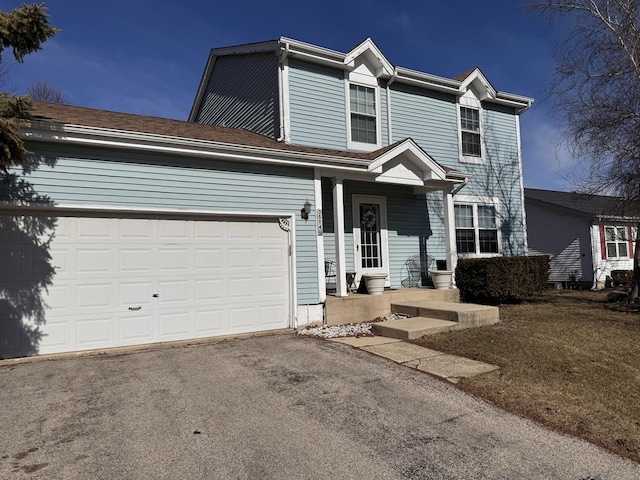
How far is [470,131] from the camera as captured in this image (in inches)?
535

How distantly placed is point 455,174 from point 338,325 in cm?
517

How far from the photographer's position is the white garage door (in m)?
6.65

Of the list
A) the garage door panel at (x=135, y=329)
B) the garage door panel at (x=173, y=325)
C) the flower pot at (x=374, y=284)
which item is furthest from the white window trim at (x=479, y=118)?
the garage door panel at (x=135, y=329)

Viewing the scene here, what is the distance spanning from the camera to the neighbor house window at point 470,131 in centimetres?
1351

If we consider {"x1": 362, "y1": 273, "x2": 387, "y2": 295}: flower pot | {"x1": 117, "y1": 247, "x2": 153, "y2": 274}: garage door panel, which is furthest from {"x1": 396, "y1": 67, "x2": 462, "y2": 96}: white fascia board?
{"x1": 117, "y1": 247, "x2": 153, "y2": 274}: garage door panel

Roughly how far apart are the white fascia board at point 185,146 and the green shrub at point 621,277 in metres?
16.5

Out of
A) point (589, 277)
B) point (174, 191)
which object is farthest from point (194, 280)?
point (589, 277)

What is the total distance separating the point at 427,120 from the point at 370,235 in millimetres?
4199

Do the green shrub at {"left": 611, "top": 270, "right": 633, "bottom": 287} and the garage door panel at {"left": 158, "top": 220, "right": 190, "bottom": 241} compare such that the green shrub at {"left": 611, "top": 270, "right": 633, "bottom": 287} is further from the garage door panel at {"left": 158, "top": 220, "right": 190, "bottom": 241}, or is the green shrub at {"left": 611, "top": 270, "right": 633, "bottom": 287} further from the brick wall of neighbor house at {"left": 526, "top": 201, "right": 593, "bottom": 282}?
Result: the garage door panel at {"left": 158, "top": 220, "right": 190, "bottom": 241}

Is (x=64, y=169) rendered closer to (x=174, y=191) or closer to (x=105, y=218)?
(x=105, y=218)

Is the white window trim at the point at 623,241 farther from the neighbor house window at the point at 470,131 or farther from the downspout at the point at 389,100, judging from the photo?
the downspout at the point at 389,100

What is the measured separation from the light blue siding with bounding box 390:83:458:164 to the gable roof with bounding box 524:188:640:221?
4140mm

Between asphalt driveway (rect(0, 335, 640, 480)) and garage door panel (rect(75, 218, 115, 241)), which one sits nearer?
asphalt driveway (rect(0, 335, 640, 480))

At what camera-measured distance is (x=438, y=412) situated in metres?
4.32
